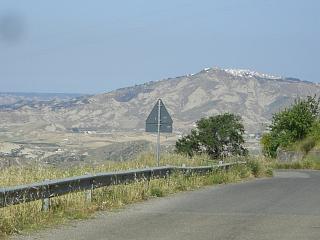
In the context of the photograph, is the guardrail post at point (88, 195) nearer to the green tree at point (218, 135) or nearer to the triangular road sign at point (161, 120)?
the triangular road sign at point (161, 120)

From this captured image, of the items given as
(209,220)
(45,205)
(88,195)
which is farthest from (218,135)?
(45,205)

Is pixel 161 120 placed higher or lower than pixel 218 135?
higher

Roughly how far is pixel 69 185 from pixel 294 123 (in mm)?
51438

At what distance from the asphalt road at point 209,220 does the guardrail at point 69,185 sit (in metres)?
0.85

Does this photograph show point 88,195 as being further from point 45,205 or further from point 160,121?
point 160,121

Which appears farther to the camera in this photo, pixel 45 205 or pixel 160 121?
pixel 160 121

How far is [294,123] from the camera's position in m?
63.3

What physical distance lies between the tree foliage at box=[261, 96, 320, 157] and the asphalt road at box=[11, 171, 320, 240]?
42.8m

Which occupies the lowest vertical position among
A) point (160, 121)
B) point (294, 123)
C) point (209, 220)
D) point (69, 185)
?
point (209, 220)

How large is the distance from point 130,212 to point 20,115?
6701 inches

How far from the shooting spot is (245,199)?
59.2 ft

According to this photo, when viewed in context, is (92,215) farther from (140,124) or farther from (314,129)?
(140,124)

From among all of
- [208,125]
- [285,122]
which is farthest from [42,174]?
[285,122]

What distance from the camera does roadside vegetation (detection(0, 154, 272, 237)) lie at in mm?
11969
